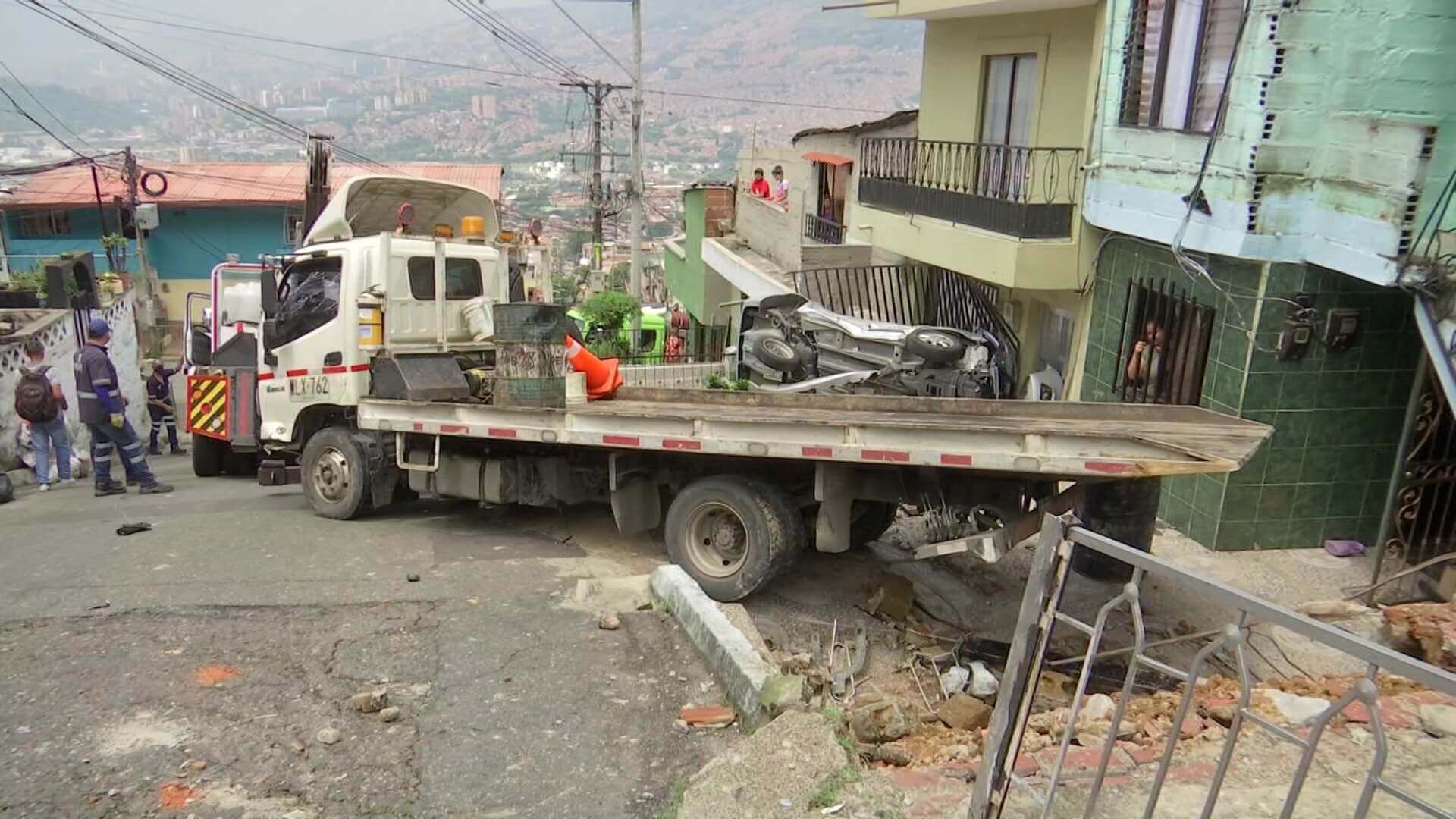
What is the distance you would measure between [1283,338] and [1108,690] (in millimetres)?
3183

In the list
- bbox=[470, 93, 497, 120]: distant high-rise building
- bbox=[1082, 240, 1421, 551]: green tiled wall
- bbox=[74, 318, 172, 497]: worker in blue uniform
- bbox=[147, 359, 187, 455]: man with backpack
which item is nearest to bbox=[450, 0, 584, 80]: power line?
bbox=[147, 359, 187, 455]: man with backpack

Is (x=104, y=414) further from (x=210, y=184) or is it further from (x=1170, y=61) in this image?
(x=210, y=184)

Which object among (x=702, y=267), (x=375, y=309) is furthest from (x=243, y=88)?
(x=375, y=309)

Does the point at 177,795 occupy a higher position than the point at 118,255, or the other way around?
the point at 177,795

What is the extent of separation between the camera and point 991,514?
19.8ft

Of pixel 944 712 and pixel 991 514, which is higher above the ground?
pixel 991 514

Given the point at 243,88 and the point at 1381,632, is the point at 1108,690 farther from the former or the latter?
the point at 243,88

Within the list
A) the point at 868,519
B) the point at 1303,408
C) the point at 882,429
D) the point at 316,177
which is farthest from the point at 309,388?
the point at 1303,408

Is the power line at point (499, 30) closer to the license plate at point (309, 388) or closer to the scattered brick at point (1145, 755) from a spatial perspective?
the license plate at point (309, 388)

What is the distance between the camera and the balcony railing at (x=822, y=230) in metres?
17.8

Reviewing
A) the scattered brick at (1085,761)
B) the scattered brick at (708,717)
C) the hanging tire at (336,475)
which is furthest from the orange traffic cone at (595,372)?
the scattered brick at (1085,761)

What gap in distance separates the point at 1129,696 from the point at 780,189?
18.9 metres

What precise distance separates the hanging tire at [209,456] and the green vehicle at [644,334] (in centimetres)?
682

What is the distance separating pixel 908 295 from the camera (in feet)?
48.1
